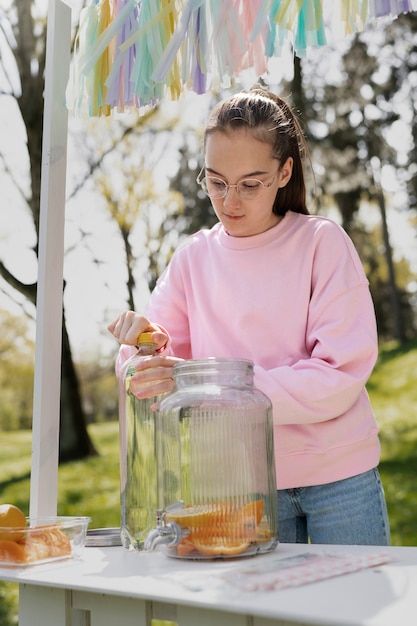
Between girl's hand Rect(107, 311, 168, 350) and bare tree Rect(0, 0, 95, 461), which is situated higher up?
bare tree Rect(0, 0, 95, 461)

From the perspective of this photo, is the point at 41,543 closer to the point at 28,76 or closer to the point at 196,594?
the point at 196,594

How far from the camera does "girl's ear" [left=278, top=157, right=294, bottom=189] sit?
158 centimetres

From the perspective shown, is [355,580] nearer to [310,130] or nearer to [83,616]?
[83,616]

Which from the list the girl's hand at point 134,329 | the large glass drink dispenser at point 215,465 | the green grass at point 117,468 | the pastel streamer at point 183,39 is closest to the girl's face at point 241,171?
the pastel streamer at point 183,39

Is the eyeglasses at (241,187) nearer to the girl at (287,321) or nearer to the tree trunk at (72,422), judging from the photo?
the girl at (287,321)

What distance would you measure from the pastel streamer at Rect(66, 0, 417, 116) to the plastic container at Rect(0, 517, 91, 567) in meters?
0.76

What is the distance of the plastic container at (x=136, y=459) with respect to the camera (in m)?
1.28

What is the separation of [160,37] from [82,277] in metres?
3.68

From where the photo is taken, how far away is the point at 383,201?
6988 mm

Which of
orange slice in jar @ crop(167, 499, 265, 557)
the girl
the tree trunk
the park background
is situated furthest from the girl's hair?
the tree trunk

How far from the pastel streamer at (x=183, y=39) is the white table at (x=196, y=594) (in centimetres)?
82

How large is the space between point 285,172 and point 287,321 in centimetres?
31

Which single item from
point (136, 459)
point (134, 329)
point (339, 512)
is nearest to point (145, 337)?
point (134, 329)

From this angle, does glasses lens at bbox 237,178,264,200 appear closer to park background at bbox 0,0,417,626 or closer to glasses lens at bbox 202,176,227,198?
glasses lens at bbox 202,176,227,198
